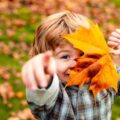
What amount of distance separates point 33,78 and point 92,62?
0.61 metres

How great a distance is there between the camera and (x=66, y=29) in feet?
7.51

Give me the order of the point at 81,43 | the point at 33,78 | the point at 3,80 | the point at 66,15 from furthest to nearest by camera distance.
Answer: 1. the point at 3,80
2. the point at 66,15
3. the point at 81,43
4. the point at 33,78

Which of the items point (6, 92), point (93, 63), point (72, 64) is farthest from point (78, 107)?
point (6, 92)

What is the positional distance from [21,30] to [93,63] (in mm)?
4314

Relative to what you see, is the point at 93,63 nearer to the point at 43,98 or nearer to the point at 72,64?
the point at 72,64

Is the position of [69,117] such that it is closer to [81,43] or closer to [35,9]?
[81,43]

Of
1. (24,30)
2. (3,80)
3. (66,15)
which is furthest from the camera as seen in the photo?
(24,30)

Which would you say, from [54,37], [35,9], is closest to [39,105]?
[54,37]

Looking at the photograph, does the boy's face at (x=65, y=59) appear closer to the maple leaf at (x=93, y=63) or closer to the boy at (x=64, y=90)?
the boy at (x=64, y=90)

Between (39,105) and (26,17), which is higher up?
(26,17)

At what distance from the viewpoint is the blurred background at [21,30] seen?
448cm

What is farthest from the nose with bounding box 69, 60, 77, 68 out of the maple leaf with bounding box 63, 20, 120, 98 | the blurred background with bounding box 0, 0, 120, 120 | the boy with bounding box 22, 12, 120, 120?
the blurred background with bounding box 0, 0, 120, 120

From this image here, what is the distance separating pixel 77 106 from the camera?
2283 millimetres

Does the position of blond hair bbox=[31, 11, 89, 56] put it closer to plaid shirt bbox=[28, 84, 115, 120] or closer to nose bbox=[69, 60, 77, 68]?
nose bbox=[69, 60, 77, 68]
